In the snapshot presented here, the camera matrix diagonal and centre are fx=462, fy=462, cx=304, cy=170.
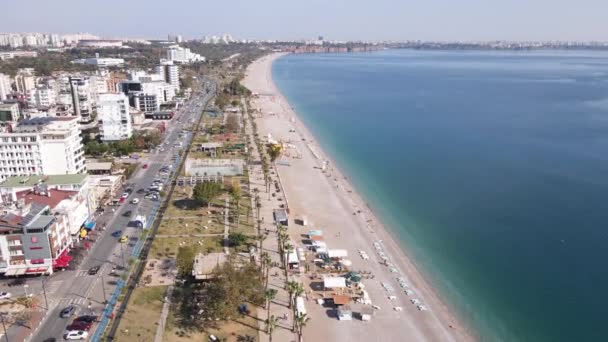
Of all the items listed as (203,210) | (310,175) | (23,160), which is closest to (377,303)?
(203,210)

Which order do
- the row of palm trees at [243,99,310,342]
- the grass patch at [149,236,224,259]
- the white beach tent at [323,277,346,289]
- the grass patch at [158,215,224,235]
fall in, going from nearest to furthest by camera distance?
the row of palm trees at [243,99,310,342], the white beach tent at [323,277,346,289], the grass patch at [149,236,224,259], the grass patch at [158,215,224,235]

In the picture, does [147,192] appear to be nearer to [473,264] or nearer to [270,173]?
[270,173]

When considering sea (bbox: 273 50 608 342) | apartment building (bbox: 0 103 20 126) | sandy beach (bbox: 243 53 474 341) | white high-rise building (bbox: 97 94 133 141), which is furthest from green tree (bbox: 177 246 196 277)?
apartment building (bbox: 0 103 20 126)

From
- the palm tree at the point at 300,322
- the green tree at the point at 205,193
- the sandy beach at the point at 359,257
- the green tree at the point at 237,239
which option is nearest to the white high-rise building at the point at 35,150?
the green tree at the point at 205,193

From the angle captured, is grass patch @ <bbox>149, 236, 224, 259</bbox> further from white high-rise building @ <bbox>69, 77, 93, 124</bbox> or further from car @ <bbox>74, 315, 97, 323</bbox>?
white high-rise building @ <bbox>69, 77, 93, 124</bbox>

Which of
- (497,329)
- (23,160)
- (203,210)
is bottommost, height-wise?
(497,329)
